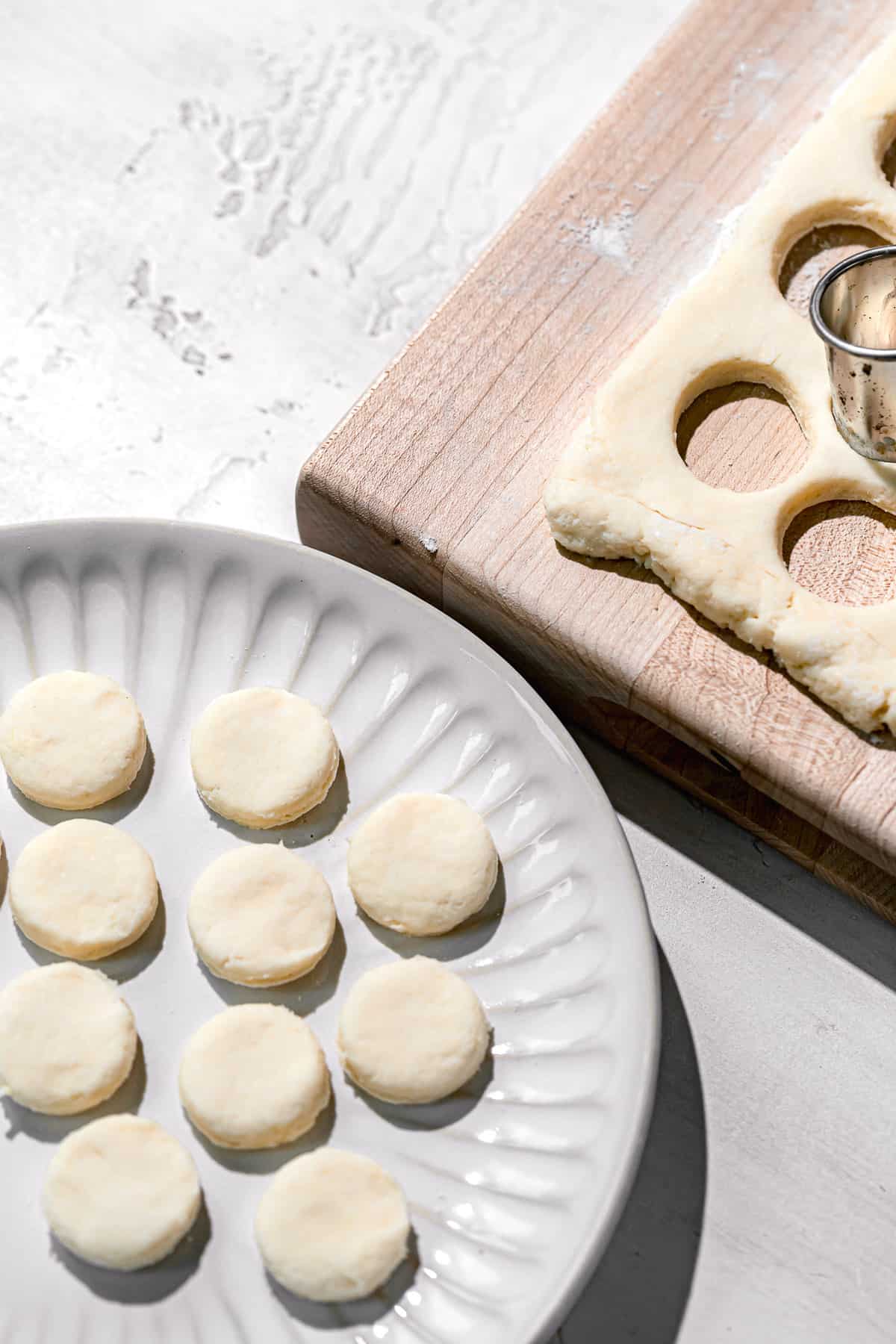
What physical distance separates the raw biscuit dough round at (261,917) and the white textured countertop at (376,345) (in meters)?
0.27

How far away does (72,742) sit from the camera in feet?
2.94

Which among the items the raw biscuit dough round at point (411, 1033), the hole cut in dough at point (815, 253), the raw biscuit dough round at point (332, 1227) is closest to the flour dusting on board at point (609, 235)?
the hole cut in dough at point (815, 253)

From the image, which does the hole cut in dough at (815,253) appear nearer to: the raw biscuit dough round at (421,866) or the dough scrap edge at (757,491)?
the dough scrap edge at (757,491)

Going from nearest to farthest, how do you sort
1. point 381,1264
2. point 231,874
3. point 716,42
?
point 381,1264
point 231,874
point 716,42

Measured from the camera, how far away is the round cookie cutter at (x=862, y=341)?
35.4 inches

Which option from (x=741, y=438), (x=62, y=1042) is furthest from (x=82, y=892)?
(x=741, y=438)

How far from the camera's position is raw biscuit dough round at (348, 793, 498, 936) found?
0.85 metres

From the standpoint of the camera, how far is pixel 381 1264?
2.44ft

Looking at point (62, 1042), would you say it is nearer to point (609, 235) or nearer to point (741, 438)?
point (741, 438)

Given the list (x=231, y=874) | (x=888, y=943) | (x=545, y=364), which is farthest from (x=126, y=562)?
(x=888, y=943)

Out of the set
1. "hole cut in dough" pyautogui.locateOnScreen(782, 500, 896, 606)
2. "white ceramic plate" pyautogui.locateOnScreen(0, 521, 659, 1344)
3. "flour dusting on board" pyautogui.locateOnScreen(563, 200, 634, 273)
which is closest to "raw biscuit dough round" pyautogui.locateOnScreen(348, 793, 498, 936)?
"white ceramic plate" pyautogui.locateOnScreen(0, 521, 659, 1344)

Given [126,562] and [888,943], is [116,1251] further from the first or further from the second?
[888,943]

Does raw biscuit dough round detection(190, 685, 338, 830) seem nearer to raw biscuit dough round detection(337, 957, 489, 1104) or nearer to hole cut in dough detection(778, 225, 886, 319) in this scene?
raw biscuit dough round detection(337, 957, 489, 1104)

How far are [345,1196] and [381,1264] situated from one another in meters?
0.04
